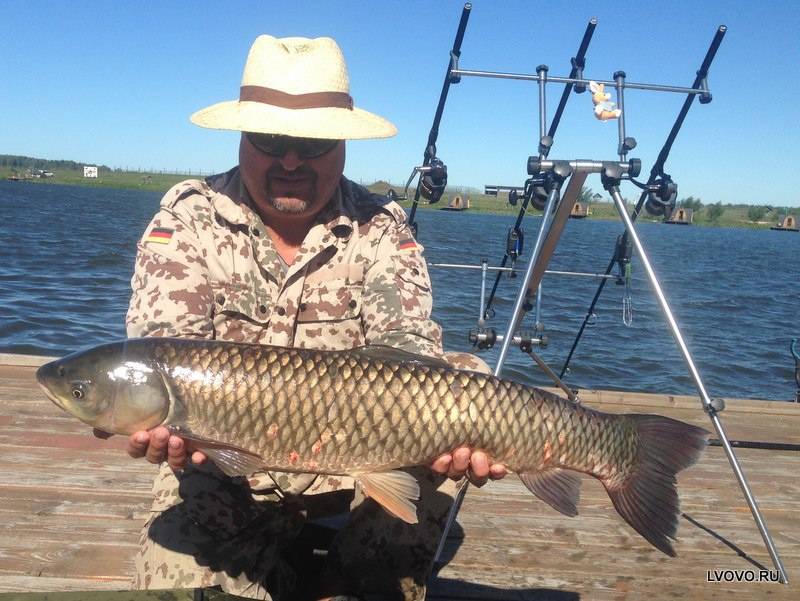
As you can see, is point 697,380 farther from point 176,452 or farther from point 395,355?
point 176,452

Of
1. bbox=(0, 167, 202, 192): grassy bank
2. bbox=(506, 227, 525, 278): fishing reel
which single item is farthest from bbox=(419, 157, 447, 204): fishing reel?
bbox=(0, 167, 202, 192): grassy bank

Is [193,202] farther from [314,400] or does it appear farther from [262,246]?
[314,400]

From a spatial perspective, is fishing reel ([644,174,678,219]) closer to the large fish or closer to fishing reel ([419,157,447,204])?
fishing reel ([419,157,447,204])

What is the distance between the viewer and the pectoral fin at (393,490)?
280 cm

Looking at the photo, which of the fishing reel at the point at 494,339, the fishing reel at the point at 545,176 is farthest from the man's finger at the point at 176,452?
the fishing reel at the point at 494,339

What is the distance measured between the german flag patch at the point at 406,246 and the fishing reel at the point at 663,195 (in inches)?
70.4

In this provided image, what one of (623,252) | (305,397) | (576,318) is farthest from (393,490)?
(576,318)

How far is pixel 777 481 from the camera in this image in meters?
5.18

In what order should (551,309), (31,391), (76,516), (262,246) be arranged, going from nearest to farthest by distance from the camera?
(262,246), (76,516), (31,391), (551,309)

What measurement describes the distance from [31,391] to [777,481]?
5313 millimetres

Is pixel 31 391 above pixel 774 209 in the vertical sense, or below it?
below

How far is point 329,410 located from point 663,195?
3014mm

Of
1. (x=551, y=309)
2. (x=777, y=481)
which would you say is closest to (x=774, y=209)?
(x=551, y=309)

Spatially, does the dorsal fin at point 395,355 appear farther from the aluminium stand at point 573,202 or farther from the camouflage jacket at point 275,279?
the aluminium stand at point 573,202
